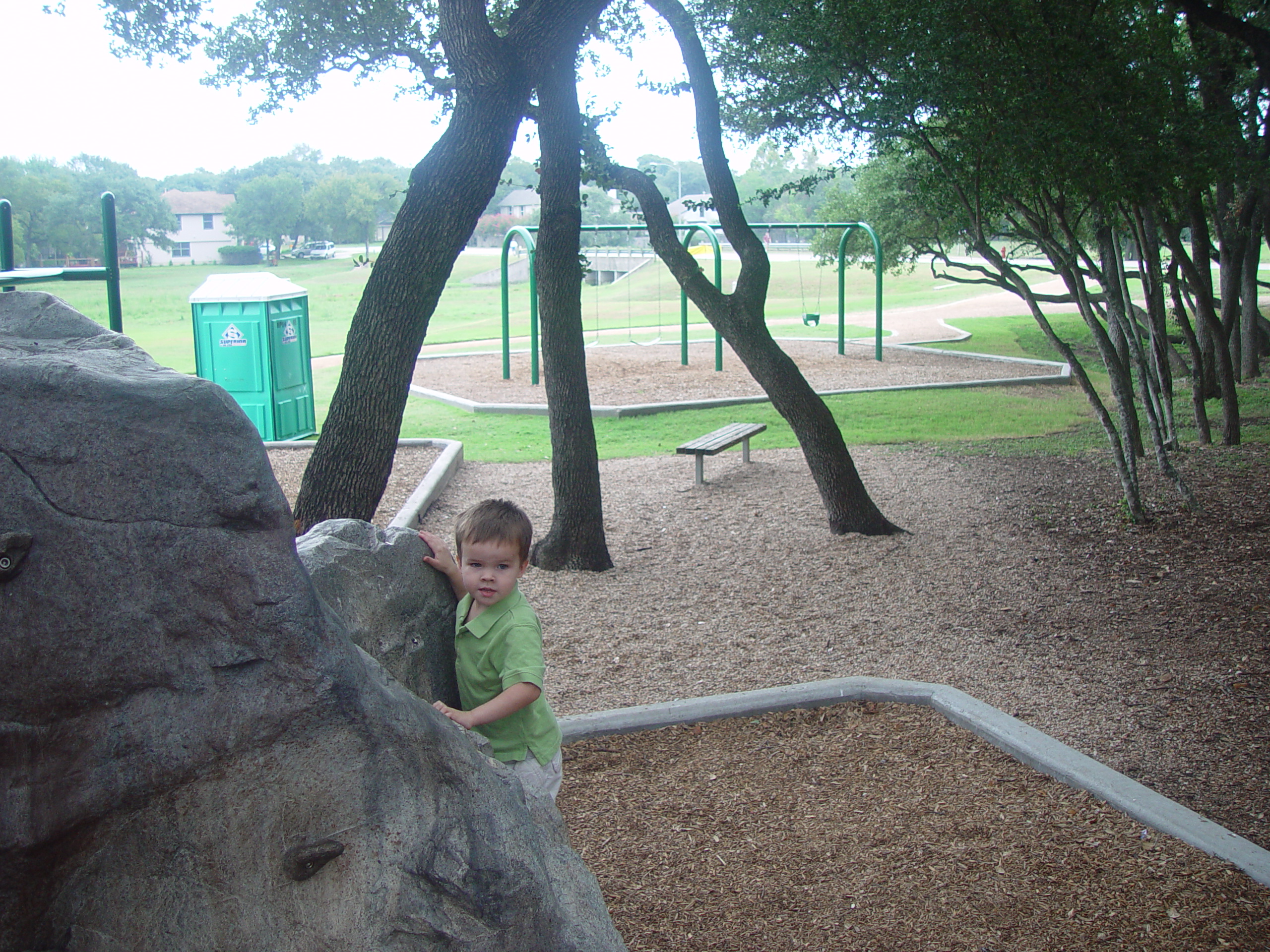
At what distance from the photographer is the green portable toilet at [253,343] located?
11266 millimetres

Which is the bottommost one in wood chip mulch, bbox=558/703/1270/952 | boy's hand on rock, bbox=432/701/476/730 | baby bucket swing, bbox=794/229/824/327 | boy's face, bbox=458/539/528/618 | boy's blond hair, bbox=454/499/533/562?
wood chip mulch, bbox=558/703/1270/952

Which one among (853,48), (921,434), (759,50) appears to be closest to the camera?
(853,48)

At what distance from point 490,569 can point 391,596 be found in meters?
0.23

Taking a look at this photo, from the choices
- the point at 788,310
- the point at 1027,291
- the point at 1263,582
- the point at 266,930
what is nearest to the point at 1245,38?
the point at 1027,291

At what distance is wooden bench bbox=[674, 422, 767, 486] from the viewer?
29.4 ft

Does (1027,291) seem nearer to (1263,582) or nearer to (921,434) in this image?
(1263,582)

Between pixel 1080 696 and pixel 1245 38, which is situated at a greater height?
pixel 1245 38

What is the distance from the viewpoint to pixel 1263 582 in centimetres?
600

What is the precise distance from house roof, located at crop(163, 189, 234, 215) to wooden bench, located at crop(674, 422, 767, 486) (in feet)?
160

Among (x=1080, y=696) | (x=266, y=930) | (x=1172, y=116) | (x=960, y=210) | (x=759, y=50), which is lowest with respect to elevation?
(x=1080, y=696)

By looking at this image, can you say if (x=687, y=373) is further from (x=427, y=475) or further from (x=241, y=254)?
(x=241, y=254)

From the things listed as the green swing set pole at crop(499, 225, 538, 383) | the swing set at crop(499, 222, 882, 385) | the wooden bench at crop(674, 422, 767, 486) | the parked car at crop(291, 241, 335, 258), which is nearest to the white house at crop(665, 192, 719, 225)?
the swing set at crop(499, 222, 882, 385)

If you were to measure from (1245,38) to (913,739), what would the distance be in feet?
26.4

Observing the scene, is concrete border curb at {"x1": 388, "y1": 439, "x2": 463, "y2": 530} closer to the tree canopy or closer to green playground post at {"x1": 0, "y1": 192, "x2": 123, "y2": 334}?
green playground post at {"x1": 0, "y1": 192, "x2": 123, "y2": 334}
